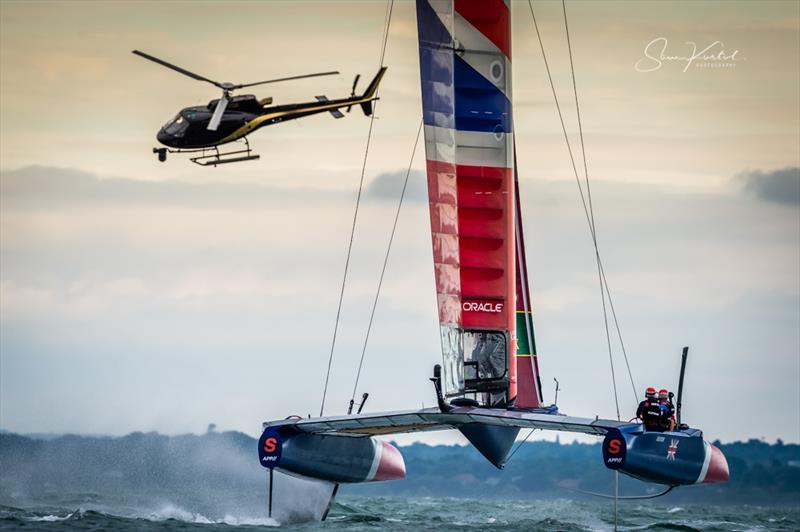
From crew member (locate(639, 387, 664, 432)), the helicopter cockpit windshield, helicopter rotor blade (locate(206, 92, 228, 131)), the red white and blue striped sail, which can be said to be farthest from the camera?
the helicopter cockpit windshield

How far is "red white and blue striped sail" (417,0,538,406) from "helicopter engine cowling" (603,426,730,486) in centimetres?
287

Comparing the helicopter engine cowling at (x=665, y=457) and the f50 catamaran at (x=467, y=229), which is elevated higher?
the f50 catamaran at (x=467, y=229)

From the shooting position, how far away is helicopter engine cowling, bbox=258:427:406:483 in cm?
2072

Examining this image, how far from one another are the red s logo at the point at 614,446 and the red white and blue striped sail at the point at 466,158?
280 cm

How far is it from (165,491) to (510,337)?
7.71 m

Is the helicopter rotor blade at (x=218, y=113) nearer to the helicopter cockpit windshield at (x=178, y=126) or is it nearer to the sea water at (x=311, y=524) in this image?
the helicopter cockpit windshield at (x=178, y=126)

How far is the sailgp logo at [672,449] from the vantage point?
1977 centimetres

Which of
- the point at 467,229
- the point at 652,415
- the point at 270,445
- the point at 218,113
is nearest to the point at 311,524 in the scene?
the point at 270,445

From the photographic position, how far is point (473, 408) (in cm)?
2016

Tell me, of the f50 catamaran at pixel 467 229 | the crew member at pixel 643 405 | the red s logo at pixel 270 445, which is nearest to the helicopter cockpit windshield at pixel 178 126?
the f50 catamaran at pixel 467 229

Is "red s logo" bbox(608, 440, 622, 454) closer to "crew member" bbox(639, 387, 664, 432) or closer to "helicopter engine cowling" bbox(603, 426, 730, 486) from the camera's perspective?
"helicopter engine cowling" bbox(603, 426, 730, 486)

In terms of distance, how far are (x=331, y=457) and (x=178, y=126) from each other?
7.62 m

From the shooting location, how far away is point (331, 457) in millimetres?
21625

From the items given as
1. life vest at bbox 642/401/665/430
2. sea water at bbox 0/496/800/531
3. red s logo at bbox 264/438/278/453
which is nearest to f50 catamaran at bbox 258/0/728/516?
red s logo at bbox 264/438/278/453
